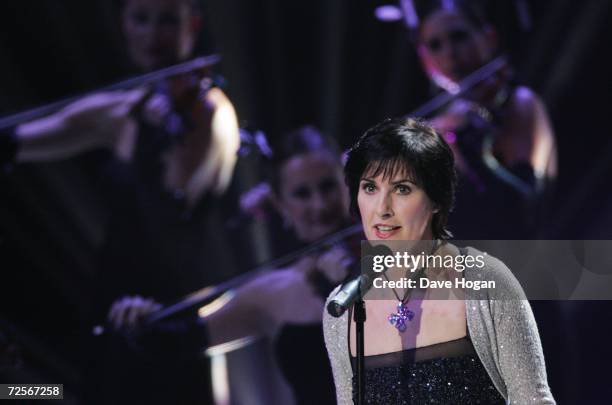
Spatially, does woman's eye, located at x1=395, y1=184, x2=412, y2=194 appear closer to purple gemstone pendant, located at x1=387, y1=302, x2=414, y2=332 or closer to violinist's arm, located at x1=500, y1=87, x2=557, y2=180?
purple gemstone pendant, located at x1=387, y1=302, x2=414, y2=332

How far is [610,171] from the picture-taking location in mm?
3006

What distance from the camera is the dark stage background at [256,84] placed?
Result: 304cm

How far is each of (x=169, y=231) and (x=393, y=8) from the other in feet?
4.45

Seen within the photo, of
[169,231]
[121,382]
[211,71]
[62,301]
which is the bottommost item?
[121,382]

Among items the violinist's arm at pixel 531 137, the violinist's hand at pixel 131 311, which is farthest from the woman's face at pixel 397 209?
the violinist's hand at pixel 131 311

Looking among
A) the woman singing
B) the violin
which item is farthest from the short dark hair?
the violin

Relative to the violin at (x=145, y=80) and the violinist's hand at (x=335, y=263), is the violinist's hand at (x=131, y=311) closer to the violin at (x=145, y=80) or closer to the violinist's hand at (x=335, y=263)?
the violinist's hand at (x=335, y=263)

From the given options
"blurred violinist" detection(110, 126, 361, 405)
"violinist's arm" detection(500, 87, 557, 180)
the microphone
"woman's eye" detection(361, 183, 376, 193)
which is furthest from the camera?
"violinist's arm" detection(500, 87, 557, 180)

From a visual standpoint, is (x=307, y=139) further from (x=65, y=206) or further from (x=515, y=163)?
(x=65, y=206)

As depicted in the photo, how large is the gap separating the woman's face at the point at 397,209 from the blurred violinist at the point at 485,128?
4.52 feet

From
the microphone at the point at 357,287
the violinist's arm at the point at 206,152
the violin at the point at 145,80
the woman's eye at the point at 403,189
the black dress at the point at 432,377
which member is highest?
the violin at the point at 145,80

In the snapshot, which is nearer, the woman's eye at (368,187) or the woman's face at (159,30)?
the woman's eye at (368,187)

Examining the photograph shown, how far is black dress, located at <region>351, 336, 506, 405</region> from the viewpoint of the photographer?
149cm

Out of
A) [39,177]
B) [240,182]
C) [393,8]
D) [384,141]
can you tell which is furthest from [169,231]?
[384,141]
